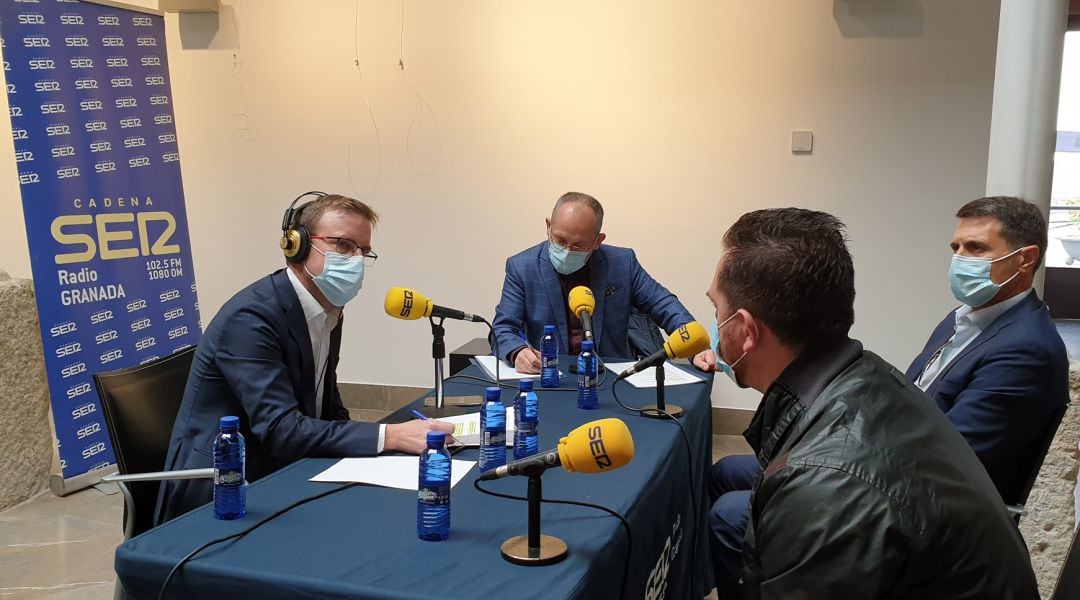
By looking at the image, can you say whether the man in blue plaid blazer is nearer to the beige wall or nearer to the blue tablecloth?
the beige wall

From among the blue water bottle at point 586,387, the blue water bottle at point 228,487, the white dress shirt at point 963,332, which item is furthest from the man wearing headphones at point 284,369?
the white dress shirt at point 963,332

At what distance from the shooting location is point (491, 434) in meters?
1.88

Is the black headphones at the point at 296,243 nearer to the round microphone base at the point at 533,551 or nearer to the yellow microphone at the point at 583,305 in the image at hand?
the yellow microphone at the point at 583,305

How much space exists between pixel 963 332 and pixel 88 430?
3752mm

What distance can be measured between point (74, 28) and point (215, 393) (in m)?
2.51

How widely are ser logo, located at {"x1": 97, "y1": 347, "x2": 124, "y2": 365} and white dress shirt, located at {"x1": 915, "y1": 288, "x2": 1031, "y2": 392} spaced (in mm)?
3512

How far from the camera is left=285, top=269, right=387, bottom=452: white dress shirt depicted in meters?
2.22

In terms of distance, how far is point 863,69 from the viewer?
13.7 feet

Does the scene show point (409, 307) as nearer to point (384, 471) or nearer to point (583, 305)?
point (384, 471)

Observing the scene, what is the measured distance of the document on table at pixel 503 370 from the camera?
2879 mm

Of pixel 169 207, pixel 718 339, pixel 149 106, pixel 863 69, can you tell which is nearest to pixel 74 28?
pixel 149 106

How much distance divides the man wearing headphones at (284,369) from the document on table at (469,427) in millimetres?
67

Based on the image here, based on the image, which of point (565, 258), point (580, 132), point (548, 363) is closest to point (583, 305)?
point (548, 363)

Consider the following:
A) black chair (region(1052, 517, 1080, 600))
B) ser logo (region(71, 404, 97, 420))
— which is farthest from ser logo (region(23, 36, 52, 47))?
black chair (region(1052, 517, 1080, 600))
